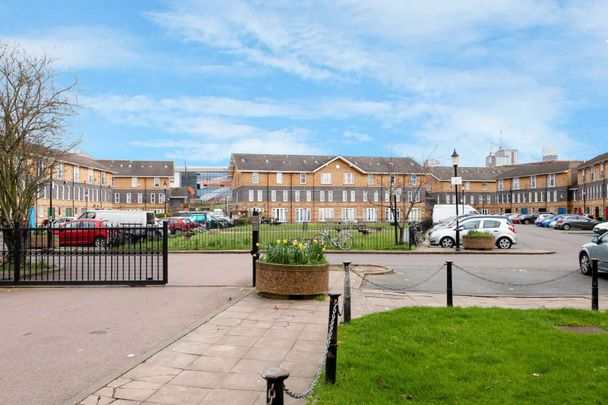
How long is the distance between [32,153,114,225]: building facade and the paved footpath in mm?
59478

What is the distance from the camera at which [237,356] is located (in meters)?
6.14

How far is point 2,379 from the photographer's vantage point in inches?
211

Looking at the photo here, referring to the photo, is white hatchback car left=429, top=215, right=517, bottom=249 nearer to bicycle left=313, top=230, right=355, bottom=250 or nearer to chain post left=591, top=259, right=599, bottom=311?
bicycle left=313, top=230, right=355, bottom=250

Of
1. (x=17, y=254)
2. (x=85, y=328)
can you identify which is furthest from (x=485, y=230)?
(x=85, y=328)

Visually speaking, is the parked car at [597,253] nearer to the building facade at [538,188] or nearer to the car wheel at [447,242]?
the car wheel at [447,242]

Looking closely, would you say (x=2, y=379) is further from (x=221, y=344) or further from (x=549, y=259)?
(x=549, y=259)

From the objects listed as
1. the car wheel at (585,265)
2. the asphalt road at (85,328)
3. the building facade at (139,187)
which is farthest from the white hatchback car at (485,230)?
the building facade at (139,187)

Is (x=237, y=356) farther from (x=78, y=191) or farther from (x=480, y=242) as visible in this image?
(x=78, y=191)

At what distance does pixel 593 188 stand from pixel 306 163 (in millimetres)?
43320

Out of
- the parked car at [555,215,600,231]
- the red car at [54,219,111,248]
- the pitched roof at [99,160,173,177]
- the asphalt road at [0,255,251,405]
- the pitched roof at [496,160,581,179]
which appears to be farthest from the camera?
the pitched roof at [99,160,173,177]

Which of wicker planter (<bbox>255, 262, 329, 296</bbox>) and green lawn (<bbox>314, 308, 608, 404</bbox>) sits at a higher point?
wicker planter (<bbox>255, 262, 329, 296</bbox>)

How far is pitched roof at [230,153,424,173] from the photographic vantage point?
75.2 meters

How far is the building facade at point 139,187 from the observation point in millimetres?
92000

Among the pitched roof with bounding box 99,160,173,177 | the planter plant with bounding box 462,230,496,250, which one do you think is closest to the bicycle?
the planter plant with bounding box 462,230,496,250
